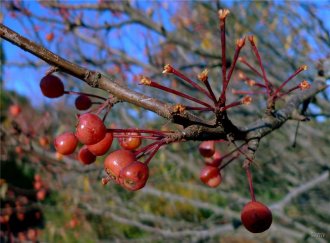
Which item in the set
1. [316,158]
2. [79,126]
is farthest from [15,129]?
[316,158]

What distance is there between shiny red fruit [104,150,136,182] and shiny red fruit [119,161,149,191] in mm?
25

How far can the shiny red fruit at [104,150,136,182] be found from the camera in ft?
2.74

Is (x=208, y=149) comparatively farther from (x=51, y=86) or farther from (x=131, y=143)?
(x=51, y=86)

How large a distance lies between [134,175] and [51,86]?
328mm

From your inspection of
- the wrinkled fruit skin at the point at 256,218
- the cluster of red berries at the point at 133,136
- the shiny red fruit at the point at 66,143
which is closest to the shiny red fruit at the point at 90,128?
the cluster of red berries at the point at 133,136

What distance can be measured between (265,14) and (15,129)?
3.38m

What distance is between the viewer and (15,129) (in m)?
2.41

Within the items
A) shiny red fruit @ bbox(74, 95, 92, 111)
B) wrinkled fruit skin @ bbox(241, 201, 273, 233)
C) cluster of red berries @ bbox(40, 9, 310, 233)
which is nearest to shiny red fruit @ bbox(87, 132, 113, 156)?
cluster of red berries @ bbox(40, 9, 310, 233)

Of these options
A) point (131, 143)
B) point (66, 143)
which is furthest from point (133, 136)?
point (66, 143)

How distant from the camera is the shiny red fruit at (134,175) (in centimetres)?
79

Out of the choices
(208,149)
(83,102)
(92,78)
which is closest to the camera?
(92,78)

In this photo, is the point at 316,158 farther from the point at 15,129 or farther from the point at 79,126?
the point at 79,126

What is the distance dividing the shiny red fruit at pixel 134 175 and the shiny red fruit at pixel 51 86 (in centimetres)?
29

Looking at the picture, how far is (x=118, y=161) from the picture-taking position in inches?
33.0
